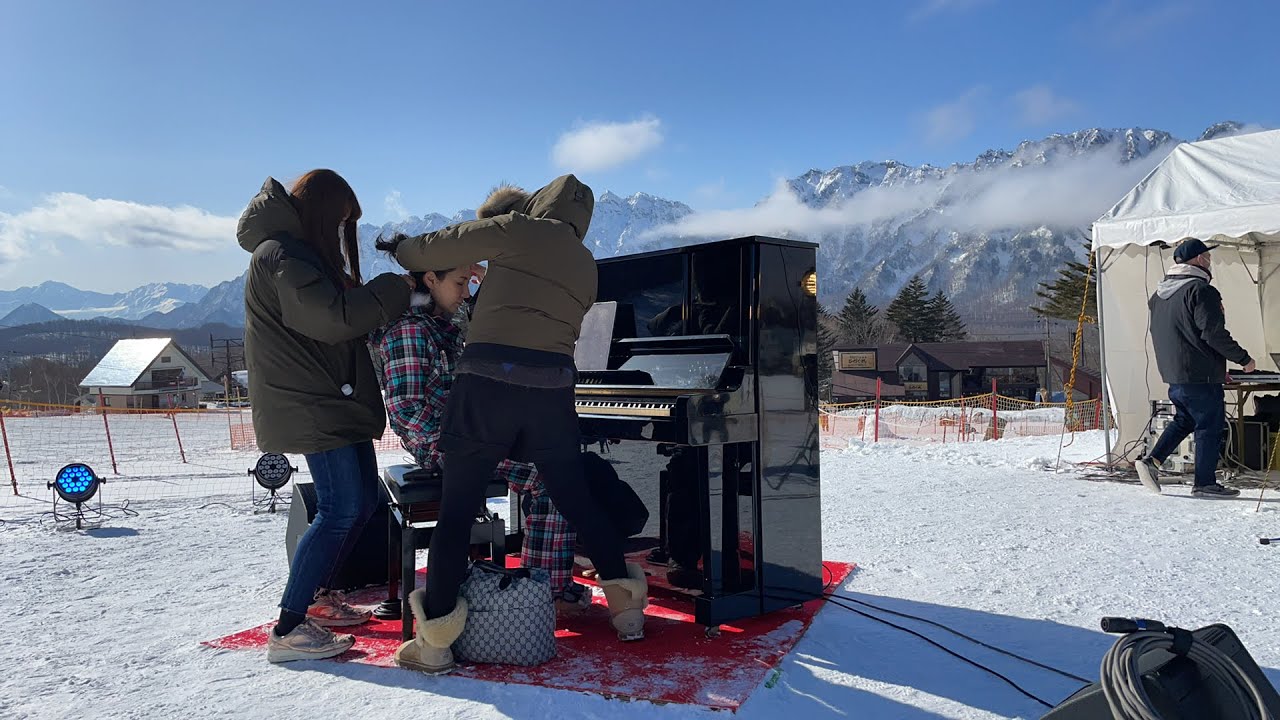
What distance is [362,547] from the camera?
13.6 feet

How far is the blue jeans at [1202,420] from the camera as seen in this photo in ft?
20.1

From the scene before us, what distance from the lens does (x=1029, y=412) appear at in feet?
81.6

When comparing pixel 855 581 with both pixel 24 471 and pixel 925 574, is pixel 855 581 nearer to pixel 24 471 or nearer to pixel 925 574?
pixel 925 574

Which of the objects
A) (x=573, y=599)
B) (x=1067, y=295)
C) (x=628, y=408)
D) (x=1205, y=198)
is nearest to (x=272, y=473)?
(x=573, y=599)

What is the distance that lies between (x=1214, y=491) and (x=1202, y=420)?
0.58 m

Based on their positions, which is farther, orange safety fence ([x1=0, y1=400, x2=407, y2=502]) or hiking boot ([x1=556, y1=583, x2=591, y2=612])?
orange safety fence ([x1=0, y1=400, x2=407, y2=502])

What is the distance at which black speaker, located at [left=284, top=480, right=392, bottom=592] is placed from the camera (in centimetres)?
400

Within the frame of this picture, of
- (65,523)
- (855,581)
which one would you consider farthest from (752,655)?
(65,523)

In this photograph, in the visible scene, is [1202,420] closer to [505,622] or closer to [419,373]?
[505,622]

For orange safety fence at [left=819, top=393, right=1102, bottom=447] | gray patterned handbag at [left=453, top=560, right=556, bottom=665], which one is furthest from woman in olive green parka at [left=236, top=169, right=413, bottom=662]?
orange safety fence at [left=819, top=393, right=1102, bottom=447]

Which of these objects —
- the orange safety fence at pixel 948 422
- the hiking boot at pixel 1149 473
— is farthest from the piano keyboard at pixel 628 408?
the orange safety fence at pixel 948 422

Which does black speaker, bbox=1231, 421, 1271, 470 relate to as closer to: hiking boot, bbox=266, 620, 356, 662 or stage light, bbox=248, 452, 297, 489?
hiking boot, bbox=266, 620, 356, 662

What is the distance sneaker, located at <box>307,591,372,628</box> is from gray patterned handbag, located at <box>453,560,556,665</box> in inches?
30.3

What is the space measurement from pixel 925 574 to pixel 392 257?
123 inches
